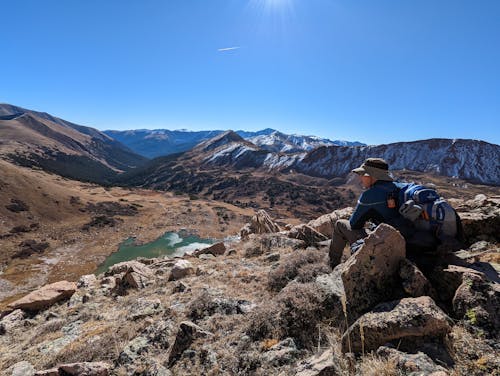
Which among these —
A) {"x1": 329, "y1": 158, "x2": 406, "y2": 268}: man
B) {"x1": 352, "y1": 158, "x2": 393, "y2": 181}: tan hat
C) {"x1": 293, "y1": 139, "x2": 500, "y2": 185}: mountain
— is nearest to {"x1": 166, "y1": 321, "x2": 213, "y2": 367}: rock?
{"x1": 329, "y1": 158, "x2": 406, "y2": 268}: man

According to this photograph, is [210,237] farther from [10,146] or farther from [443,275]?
[10,146]

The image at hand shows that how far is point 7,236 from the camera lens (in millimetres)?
41812

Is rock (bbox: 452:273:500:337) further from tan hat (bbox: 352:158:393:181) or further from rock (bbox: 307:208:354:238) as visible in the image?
rock (bbox: 307:208:354:238)

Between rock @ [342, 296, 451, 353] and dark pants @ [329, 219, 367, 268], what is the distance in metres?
1.75

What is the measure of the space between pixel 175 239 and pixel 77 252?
50.2 feet

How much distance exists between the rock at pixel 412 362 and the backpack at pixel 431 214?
6.41 feet

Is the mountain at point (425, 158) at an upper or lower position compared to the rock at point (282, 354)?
upper

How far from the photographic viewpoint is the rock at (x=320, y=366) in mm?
3193

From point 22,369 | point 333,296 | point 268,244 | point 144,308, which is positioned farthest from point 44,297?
point 333,296

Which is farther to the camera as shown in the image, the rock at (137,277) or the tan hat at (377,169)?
the rock at (137,277)

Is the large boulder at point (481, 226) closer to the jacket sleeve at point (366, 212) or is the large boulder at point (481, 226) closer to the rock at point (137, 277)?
the jacket sleeve at point (366, 212)

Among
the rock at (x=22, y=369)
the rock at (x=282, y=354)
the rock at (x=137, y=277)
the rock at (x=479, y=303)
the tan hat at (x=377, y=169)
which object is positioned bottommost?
the rock at (x=22, y=369)

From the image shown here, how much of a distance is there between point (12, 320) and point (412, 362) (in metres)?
11.6

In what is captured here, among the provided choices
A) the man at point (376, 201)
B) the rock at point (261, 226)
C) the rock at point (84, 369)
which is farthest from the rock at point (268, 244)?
the rock at point (84, 369)
